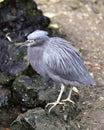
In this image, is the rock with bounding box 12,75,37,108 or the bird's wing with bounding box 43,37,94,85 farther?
the rock with bounding box 12,75,37,108

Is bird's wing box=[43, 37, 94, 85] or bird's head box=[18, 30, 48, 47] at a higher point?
bird's head box=[18, 30, 48, 47]

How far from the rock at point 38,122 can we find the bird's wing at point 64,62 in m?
0.56

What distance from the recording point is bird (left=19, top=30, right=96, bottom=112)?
5.47m

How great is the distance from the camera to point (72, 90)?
638 cm

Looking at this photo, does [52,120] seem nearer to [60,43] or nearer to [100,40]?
[60,43]

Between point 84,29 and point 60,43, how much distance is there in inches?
107

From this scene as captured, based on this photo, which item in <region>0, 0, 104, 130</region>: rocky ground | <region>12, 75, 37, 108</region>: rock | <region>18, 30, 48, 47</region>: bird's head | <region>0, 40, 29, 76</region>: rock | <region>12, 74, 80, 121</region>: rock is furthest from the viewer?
<region>0, 40, 29, 76</region>: rock

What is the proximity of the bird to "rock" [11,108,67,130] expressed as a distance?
50 centimetres

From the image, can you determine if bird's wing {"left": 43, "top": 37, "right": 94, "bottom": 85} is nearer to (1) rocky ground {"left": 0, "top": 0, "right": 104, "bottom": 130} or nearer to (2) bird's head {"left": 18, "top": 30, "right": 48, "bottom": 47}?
(2) bird's head {"left": 18, "top": 30, "right": 48, "bottom": 47}

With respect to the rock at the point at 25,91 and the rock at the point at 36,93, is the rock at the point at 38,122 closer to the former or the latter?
the rock at the point at 36,93

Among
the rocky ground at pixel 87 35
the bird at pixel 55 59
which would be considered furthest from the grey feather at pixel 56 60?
the rocky ground at pixel 87 35

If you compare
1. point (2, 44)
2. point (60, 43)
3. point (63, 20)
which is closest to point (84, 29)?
point (63, 20)

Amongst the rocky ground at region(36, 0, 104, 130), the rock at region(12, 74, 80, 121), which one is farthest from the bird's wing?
the rocky ground at region(36, 0, 104, 130)

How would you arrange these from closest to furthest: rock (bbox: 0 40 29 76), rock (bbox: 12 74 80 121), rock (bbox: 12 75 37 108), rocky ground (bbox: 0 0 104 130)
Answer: rocky ground (bbox: 0 0 104 130), rock (bbox: 12 74 80 121), rock (bbox: 12 75 37 108), rock (bbox: 0 40 29 76)
